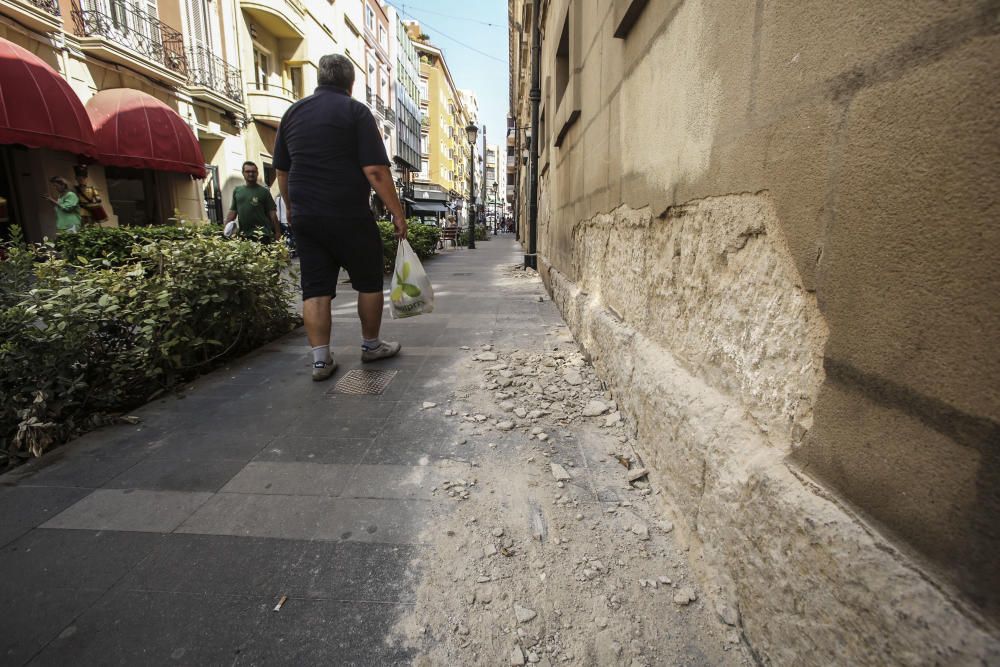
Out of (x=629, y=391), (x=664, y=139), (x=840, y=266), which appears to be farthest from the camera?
(x=629, y=391)

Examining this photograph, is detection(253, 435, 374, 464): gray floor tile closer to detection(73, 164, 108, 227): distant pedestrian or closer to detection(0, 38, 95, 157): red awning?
detection(0, 38, 95, 157): red awning

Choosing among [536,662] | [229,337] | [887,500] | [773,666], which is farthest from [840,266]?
[229,337]

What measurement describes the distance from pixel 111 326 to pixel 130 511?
1.41m

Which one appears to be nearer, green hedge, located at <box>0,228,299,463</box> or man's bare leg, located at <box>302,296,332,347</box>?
green hedge, located at <box>0,228,299,463</box>

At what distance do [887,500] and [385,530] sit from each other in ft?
4.76

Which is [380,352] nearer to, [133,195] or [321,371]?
[321,371]

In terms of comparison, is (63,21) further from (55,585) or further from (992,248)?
(992,248)

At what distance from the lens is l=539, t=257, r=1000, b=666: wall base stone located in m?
0.78

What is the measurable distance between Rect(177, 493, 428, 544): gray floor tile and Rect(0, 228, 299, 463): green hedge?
1134 millimetres

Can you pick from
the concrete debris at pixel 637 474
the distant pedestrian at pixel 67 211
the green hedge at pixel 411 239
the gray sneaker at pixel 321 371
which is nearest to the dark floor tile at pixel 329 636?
the concrete debris at pixel 637 474

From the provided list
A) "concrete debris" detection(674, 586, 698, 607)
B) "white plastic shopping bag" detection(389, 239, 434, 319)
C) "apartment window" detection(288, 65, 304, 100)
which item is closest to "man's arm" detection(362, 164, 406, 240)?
Result: "white plastic shopping bag" detection(389, 239, 434, 319)

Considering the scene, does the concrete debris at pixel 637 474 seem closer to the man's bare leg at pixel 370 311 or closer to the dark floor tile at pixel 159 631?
the dark floor tile at pixel 159 631

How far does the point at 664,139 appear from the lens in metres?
2.11

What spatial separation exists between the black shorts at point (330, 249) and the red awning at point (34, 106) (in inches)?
266
